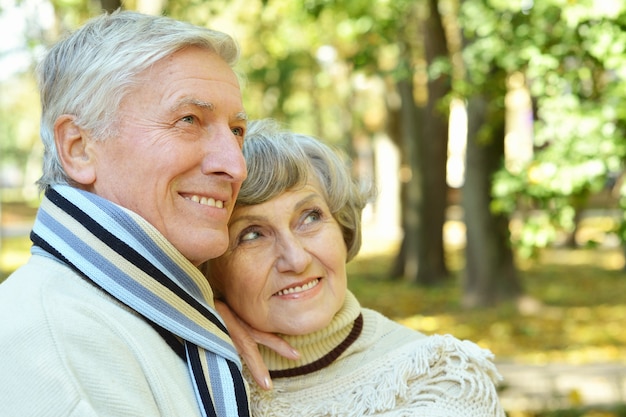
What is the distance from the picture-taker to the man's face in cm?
201

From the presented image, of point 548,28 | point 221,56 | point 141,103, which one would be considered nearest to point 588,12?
point 548,28

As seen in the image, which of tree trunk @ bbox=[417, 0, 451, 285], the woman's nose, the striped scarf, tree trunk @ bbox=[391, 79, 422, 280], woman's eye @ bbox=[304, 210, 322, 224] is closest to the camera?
the striped scarf

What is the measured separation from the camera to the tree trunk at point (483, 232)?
33.7 feet

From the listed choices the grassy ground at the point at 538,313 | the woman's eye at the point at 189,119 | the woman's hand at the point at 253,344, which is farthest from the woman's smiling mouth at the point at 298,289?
the grassy ground at the point at 538,313

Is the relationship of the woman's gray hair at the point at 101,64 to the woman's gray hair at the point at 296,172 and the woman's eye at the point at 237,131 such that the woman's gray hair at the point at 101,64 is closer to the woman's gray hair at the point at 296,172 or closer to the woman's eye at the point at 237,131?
the woman's eye at the point at 237,131

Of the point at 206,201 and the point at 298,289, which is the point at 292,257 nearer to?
the point at 298,289

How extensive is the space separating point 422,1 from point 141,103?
8.65m

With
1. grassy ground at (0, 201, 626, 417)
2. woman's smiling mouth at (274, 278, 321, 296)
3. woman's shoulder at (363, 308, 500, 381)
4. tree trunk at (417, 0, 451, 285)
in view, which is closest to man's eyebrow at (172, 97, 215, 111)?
woman's smiling mouth at (274, 278, 321, 296)

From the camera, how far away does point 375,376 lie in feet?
8.07

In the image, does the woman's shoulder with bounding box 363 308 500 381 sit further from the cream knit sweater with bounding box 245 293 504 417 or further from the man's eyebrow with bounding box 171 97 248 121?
the man's eyebrow with bounding box 171 97 248 121

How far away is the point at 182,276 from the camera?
2.03 metres

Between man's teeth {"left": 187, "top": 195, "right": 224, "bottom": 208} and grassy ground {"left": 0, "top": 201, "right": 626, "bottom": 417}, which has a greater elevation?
man's teeth {"left": 187, "top": 195, "right": 224, "bottom": 208}

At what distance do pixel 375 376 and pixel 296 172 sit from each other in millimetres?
658

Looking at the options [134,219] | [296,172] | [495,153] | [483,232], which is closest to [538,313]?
[483,232]
